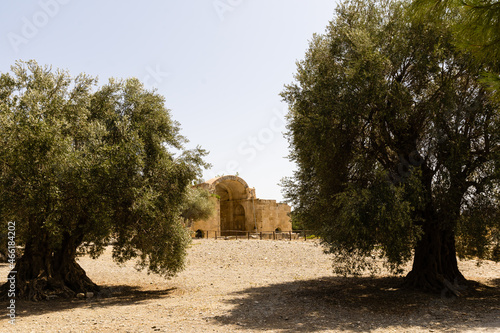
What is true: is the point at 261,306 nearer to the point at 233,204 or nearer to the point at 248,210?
the point at 248,210

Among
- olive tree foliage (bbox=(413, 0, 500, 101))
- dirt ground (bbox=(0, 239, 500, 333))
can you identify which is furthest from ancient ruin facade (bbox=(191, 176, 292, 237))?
olive tree foliage (bbox=(413, 0, 500, 101))

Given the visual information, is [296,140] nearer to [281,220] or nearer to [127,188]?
[127,188]

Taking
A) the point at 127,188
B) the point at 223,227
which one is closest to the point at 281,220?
the point at 223,227

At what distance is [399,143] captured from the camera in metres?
13.3

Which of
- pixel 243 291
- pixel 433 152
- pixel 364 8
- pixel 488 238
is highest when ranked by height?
pixel 364 8

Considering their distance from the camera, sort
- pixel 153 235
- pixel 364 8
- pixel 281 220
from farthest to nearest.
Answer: pixel 281 220, pixel 364 8, pixel 153 235

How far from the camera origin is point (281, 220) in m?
45.6

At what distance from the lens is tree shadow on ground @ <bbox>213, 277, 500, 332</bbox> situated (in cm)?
968

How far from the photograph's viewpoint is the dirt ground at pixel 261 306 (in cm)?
953

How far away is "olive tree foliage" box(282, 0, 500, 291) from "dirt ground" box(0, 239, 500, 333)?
1.43m

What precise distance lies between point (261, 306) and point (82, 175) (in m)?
6.88

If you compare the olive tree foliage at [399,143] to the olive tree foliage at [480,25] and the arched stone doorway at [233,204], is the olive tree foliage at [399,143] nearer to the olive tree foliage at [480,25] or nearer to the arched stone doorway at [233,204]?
the olive tree foliage at [480,25]

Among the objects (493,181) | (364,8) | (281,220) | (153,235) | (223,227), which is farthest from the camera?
(223,227)

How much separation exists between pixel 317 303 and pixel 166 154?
7582 millimetres
